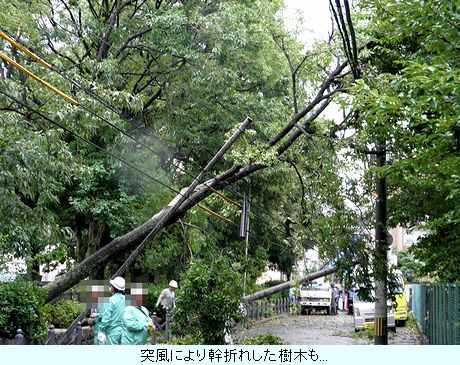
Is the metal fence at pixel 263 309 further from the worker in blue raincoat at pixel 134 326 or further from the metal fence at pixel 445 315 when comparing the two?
the worker in blue raincoat at pixel 134 326

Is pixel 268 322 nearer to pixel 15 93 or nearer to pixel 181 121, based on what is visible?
pixel 181 121

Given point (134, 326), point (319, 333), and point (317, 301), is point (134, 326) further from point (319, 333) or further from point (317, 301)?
point (317, 301)

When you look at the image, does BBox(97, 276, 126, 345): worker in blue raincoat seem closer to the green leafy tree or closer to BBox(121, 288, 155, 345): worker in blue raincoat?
BBox(121, 288, 155, 345): worker in blue raincoat

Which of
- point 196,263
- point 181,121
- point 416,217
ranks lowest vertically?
point 196,263

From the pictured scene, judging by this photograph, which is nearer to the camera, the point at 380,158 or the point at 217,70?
the point at 380,158

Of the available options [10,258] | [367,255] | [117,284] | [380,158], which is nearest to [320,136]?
[380,158]

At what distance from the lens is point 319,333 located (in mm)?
27141

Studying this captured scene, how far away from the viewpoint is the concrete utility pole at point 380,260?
15164 millimetres

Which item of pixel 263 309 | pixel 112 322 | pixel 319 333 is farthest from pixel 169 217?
pixel 263 309

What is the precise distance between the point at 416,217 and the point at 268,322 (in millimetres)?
17662

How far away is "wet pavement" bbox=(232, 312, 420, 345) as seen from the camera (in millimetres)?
23109

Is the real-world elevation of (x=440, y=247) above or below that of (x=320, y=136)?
below

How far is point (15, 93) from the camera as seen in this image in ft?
47.7

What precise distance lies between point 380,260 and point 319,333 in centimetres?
1268
